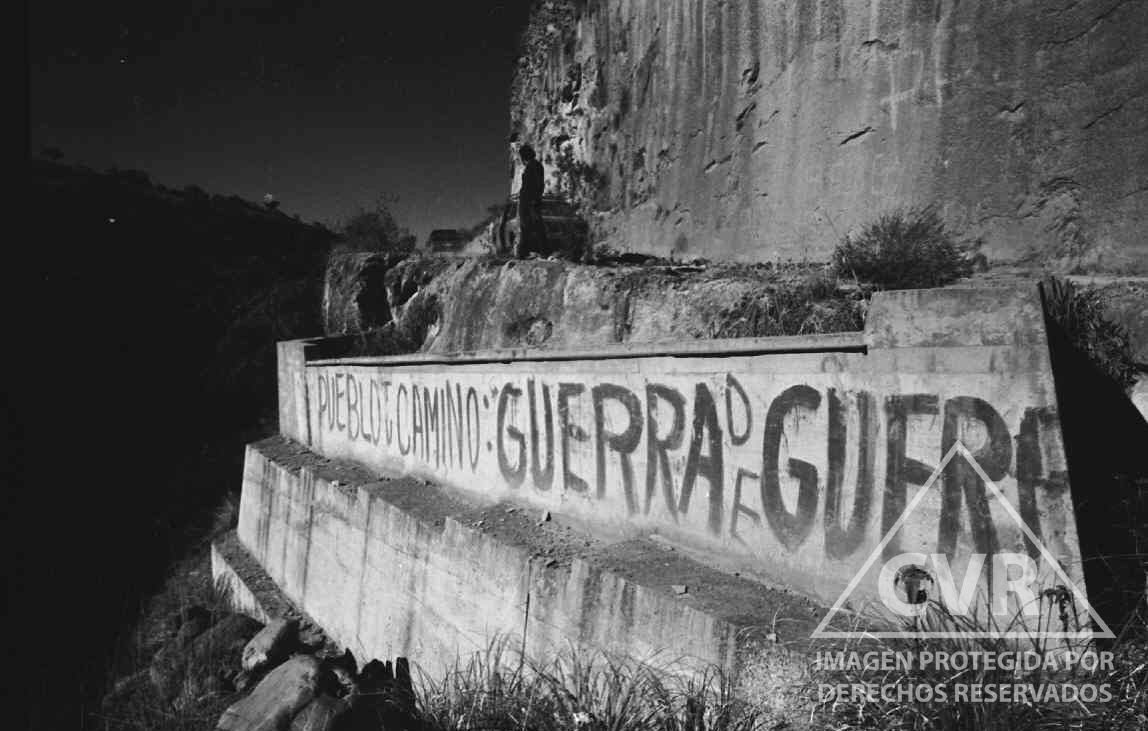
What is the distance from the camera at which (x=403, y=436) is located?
7328 mm

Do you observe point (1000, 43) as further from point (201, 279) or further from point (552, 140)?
point (201, 279)

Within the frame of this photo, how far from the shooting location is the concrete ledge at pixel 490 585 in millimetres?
3193

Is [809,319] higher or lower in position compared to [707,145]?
lower

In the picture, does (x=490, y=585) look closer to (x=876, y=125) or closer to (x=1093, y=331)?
(x=1093, y=331)

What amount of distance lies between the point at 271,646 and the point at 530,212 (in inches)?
258

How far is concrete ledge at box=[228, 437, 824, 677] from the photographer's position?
3.19 metres

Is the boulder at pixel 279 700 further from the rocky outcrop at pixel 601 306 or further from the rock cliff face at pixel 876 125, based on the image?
the rock cliff face at pixel 876 125

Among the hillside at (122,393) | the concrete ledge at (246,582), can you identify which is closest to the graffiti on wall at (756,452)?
the concrete ledge at (246,582)

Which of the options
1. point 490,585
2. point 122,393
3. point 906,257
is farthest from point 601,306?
point 122,393

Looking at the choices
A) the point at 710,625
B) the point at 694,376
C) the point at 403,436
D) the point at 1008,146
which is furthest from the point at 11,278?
the point at 1008,146

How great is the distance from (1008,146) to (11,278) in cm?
1112

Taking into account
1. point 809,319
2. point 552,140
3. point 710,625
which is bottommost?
point 710,625

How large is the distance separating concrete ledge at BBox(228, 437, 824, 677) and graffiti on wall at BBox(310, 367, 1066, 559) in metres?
0.32

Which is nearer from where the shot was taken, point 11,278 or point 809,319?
point 809,319
